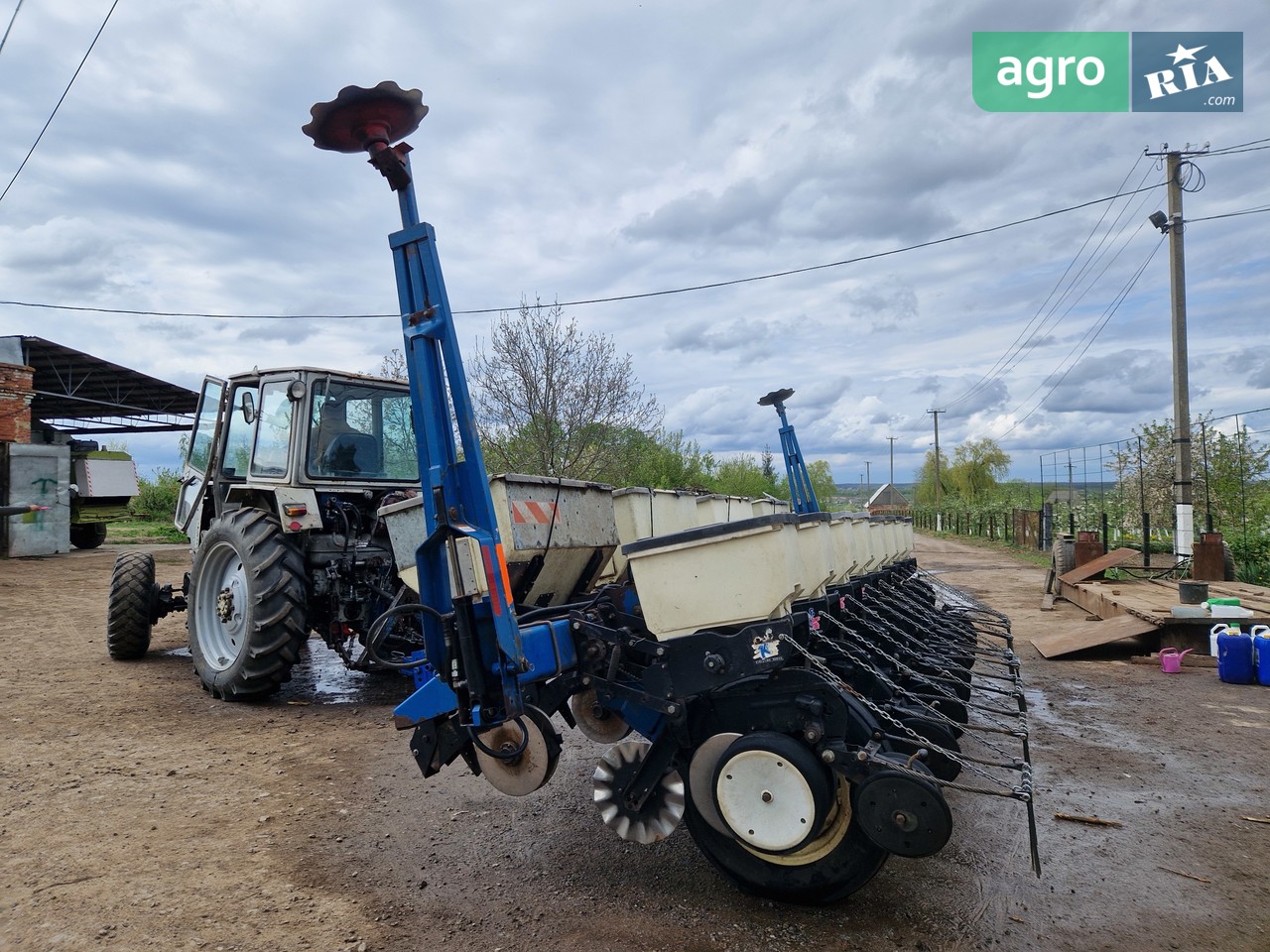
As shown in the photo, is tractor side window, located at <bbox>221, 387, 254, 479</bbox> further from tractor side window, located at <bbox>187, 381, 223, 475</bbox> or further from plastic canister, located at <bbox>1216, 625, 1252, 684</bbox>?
plastic canister, located at <bbox>1216, 625, 1252, 684</bbox>

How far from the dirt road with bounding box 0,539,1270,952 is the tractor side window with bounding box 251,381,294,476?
177 centimetres

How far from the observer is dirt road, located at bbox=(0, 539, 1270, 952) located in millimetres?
3025

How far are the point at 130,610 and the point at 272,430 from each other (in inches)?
99.2

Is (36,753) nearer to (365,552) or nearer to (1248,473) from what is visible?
(365,552)

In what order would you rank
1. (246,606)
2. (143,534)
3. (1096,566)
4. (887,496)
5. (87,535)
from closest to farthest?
(246,606)
(1096,566)
(87,535)
(143,534)
(887,496)

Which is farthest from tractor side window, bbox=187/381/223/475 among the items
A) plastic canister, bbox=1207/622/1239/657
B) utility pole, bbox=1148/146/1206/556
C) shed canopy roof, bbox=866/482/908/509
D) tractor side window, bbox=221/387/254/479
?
shed canopy roof, bbox=866/482/908/509

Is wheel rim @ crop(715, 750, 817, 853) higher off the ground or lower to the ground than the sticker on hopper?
lower

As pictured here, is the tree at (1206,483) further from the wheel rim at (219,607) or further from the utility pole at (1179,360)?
the wheel rim at (219,607)

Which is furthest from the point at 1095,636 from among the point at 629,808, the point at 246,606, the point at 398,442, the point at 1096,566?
the point at 246,606

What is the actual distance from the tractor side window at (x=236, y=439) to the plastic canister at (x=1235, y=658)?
821cm

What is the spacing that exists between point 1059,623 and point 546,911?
379 inches

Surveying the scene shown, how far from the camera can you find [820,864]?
10.0 feet

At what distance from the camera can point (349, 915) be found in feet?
10.3

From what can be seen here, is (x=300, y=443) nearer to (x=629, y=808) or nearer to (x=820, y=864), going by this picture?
(x=629, y=808)
